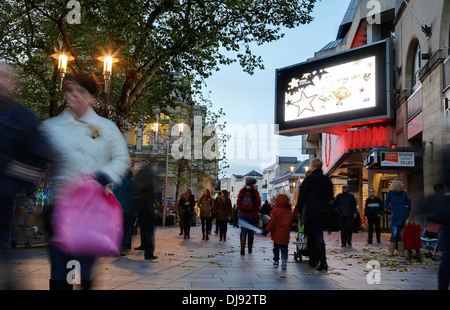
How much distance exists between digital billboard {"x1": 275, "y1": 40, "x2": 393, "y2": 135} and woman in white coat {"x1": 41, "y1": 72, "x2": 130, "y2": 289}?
2038 centimetres

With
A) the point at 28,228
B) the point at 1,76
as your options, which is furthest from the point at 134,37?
the point at 1,76

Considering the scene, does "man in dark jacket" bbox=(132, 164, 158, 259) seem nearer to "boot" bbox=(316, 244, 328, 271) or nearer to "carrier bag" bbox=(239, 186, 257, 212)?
"carrier bag" bbox=(239, 186, 257, 212)

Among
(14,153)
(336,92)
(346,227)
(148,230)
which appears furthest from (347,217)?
(336,92)

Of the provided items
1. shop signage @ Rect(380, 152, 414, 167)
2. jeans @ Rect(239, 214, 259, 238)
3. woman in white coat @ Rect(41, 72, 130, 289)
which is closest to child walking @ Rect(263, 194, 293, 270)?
Result: jeans @ Rect(239, 214, 259, 238)

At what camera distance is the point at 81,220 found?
9.82 ft

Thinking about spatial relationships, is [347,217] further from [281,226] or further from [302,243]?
[281,226]

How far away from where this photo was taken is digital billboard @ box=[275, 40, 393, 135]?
22.3 m

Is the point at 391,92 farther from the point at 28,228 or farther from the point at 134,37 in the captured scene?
the point at 28,228

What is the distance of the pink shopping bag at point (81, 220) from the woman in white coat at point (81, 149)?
0.06 m

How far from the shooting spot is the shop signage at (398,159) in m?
17.5

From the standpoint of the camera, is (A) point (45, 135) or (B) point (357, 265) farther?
(B) point (357, 265)

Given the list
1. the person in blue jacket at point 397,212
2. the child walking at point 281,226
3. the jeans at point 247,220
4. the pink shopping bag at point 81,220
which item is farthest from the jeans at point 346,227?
the pink shopping bag at point 81,220

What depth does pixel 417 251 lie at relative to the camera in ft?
31.7

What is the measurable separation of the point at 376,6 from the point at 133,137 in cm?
3761
